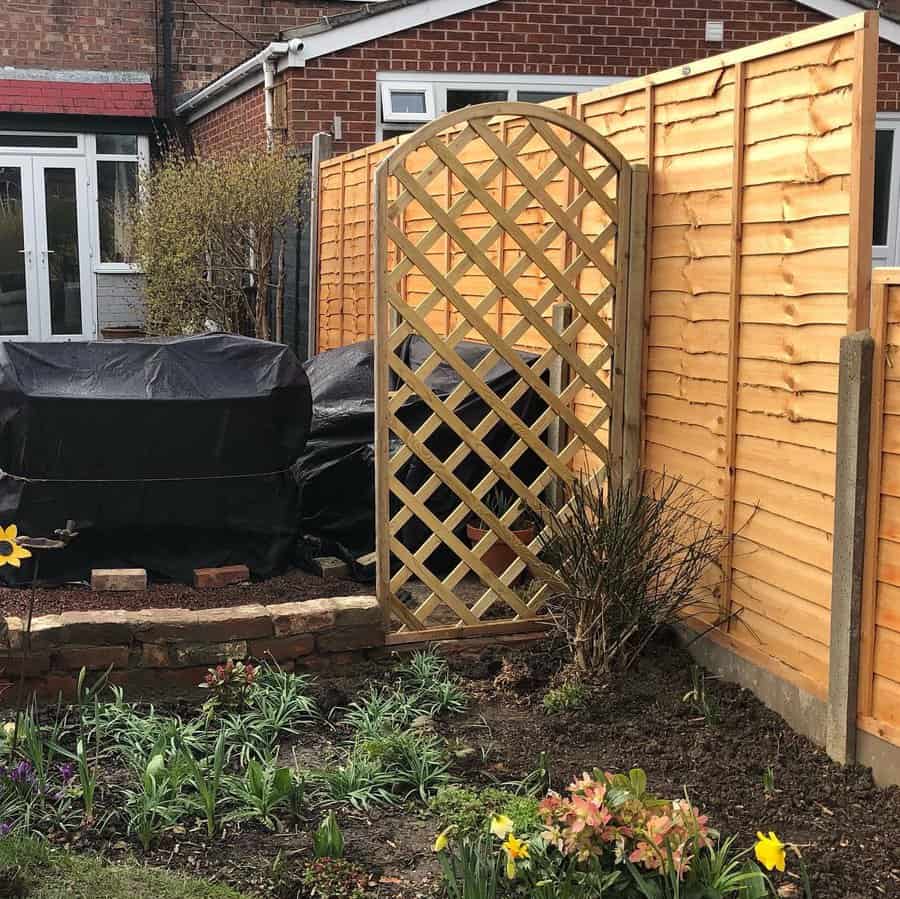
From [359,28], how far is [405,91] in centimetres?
72

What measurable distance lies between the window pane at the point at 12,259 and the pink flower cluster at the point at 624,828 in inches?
582

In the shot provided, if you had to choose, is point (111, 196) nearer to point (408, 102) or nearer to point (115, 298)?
point (115, 298)

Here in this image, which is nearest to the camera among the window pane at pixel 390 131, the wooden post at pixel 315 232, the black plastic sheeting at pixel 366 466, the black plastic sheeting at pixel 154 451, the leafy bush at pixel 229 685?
the leafy bush at pixel 229 685

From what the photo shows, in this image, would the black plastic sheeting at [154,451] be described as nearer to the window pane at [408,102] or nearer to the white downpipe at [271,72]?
the white downpipe at [271,72]

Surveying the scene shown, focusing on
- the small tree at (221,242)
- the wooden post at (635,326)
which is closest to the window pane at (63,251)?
the small tree at (221,242)

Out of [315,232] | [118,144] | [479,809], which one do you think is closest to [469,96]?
[315,232]

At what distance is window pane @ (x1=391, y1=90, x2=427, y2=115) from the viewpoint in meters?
11.7

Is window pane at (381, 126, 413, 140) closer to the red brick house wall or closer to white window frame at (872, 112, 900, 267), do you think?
the red brick house wall

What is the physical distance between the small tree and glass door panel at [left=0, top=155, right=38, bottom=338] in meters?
5.28

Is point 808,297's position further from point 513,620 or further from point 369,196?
point 369,196

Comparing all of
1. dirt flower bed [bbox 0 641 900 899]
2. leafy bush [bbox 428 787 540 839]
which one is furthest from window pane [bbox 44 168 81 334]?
leafy bush [bbox 428 787 540 839]

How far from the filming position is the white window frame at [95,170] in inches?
629

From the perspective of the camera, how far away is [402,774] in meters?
3.82

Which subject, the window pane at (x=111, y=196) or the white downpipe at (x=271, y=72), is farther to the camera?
the window pane at (x=111, y=196)
